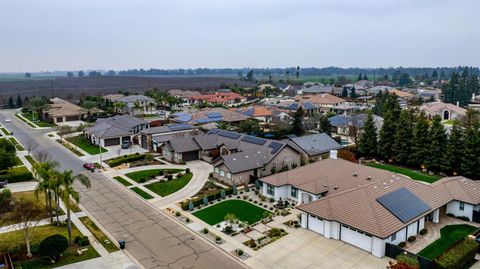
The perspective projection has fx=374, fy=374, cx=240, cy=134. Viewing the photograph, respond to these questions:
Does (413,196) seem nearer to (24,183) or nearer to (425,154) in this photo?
(425,154)

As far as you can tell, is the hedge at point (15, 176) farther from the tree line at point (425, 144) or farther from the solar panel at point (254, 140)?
the tree line at point (425, 144)

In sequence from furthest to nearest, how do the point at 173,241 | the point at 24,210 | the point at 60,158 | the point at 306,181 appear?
1. the point at 60,158
2. the point at 306,181
3. the point at 173,241
4. the point at 24,210

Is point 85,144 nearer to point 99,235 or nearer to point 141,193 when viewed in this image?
point 141,193

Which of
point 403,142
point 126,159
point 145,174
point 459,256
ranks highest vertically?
point 403,142

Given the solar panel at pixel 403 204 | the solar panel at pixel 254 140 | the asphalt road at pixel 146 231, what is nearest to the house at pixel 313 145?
the solar panel at pixel 254 140

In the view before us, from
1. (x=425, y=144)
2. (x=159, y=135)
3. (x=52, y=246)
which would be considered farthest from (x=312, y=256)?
(x=159, y=135)

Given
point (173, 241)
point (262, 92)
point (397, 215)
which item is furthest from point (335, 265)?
point (262, 92)
